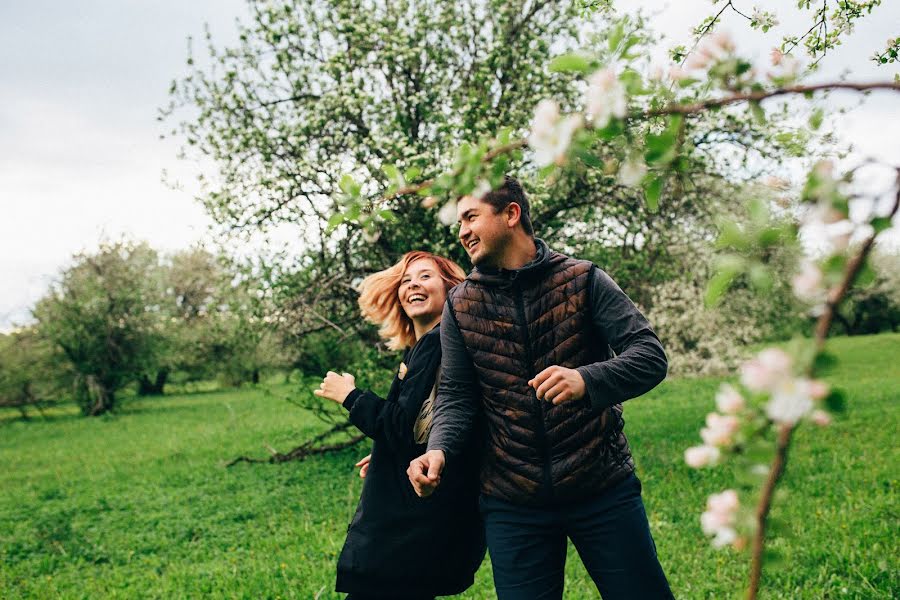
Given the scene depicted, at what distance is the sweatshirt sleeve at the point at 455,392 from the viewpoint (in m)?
2.87

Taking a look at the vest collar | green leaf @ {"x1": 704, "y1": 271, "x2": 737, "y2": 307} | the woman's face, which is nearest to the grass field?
green leaf @ {"x1": 704, "y1": 271, "x2": 737, "y2": 307}

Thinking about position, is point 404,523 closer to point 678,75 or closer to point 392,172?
point 392,172

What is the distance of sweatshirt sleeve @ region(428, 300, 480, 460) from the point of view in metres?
2.87

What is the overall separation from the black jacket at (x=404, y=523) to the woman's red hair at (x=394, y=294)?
54cm

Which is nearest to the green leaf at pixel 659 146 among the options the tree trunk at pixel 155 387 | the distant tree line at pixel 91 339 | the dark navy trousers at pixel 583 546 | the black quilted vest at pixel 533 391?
the black quilted vest at pixel 533 391

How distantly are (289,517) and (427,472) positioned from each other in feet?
20.1

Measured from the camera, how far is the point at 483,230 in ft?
9.38

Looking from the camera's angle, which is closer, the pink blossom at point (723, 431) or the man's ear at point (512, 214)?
the pink blossom at point (723, 431)

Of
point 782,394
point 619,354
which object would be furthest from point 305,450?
point 782,394

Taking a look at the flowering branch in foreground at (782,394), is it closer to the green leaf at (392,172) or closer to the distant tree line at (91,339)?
the green leaf at (392,172)

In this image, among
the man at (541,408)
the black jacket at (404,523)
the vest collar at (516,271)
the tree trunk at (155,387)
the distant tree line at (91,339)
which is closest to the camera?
the man at (541,408)

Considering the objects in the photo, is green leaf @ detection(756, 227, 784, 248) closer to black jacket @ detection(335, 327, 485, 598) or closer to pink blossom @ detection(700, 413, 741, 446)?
pink blossom @ detection(700, 413, 741, 446)

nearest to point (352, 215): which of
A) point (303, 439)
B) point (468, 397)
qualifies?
point (468, 397)

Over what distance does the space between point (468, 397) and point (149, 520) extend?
7.36m
